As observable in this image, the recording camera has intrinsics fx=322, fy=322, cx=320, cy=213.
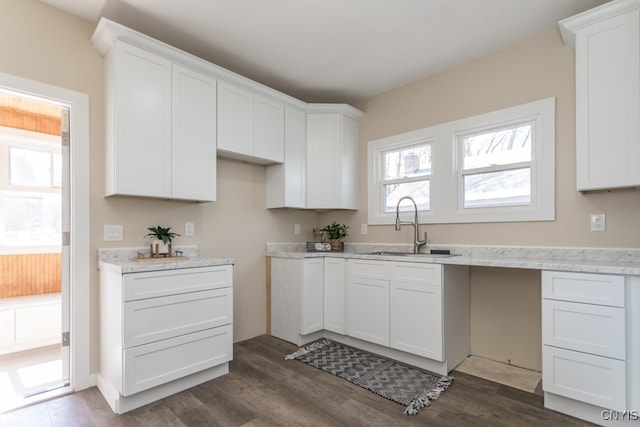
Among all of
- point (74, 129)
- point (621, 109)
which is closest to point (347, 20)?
point (621, 109)

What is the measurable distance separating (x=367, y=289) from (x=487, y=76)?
2.17 metres

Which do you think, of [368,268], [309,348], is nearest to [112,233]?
[309,348]

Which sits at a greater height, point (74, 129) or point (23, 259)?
point (74, 129)

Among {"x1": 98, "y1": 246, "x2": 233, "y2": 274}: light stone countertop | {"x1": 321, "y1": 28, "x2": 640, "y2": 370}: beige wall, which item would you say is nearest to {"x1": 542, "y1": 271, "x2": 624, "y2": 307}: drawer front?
Result: {"x1": 321, "y1": 28, "x2": 640, "y2": 370}: beige wall

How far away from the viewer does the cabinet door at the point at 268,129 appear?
3.10m

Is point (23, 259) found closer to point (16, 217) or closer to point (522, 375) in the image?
point (16, 217)

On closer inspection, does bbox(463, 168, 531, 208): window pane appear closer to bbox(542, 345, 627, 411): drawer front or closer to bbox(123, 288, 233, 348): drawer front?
bbox(542, 345, 627, 411): drawer front

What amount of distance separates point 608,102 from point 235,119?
8.96 ft

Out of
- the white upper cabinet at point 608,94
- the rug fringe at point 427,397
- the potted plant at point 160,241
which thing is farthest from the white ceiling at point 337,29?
the rug fringe at point 427,397

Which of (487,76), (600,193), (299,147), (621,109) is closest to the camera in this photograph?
(621,109)

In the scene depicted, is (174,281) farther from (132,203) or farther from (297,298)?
(297,298)

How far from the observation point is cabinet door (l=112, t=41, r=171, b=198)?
224cm

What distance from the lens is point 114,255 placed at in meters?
2.44

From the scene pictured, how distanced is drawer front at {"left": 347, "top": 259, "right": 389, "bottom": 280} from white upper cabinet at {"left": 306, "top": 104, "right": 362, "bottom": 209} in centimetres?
77
